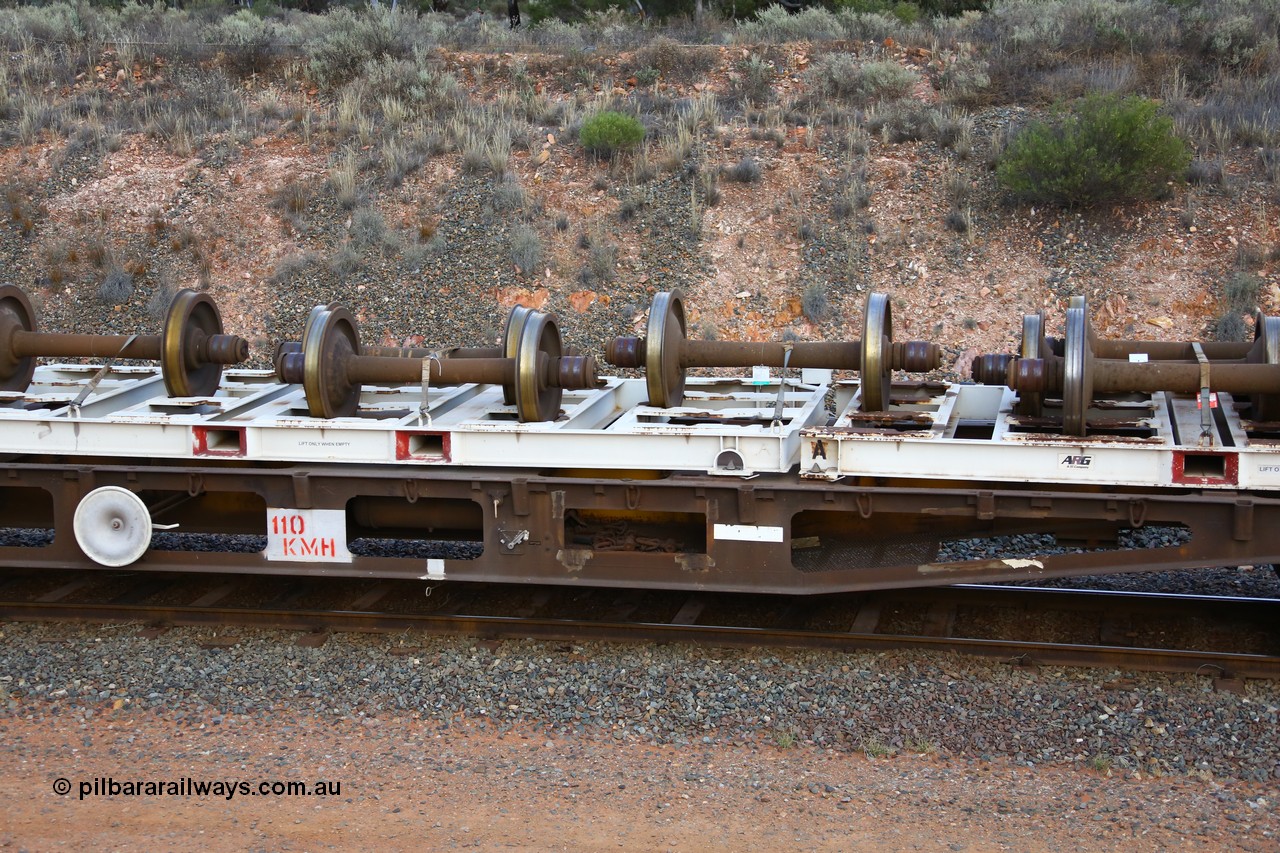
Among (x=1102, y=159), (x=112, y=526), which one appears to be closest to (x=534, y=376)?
(x=112, y=526)

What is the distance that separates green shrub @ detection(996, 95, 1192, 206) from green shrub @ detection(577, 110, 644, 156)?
571 cm

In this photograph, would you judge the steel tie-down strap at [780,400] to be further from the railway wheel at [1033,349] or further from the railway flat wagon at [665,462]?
the railway wheel at [1033,349]

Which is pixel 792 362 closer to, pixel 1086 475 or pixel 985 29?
pixel 1086 475

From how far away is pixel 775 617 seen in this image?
8547mm

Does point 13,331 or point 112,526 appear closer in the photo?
point 112,526

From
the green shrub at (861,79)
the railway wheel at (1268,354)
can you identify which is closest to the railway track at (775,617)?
the railway wheel at (1268,354)

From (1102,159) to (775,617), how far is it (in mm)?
11021

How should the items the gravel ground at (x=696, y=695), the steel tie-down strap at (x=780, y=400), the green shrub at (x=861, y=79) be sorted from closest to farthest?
the gravel ground at (x=696, y=695) → the steel tie-down strap at (x=780, y=400) → the green shrub at (x=861, y=79)

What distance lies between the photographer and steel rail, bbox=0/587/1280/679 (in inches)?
295

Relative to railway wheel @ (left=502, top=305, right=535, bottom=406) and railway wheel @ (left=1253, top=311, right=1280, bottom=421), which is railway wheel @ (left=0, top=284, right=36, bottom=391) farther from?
railway wheel @ (left=1253, top=311, right=1280, bottom=421)

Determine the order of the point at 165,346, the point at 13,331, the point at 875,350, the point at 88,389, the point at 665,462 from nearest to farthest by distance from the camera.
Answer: the point at 665,462 < the point at 875,350 < the point at 88,389 < the point at 165,346 < the point at 13,331

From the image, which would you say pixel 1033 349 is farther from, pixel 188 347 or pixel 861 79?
pixel 861 79

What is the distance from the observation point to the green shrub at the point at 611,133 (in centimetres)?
1906

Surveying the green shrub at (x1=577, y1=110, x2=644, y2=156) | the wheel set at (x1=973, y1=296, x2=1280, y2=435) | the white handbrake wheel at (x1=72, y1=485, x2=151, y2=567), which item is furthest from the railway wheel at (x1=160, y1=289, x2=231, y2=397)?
the green shrub at (x1=577, y1=110, x2=644, y2=156)
